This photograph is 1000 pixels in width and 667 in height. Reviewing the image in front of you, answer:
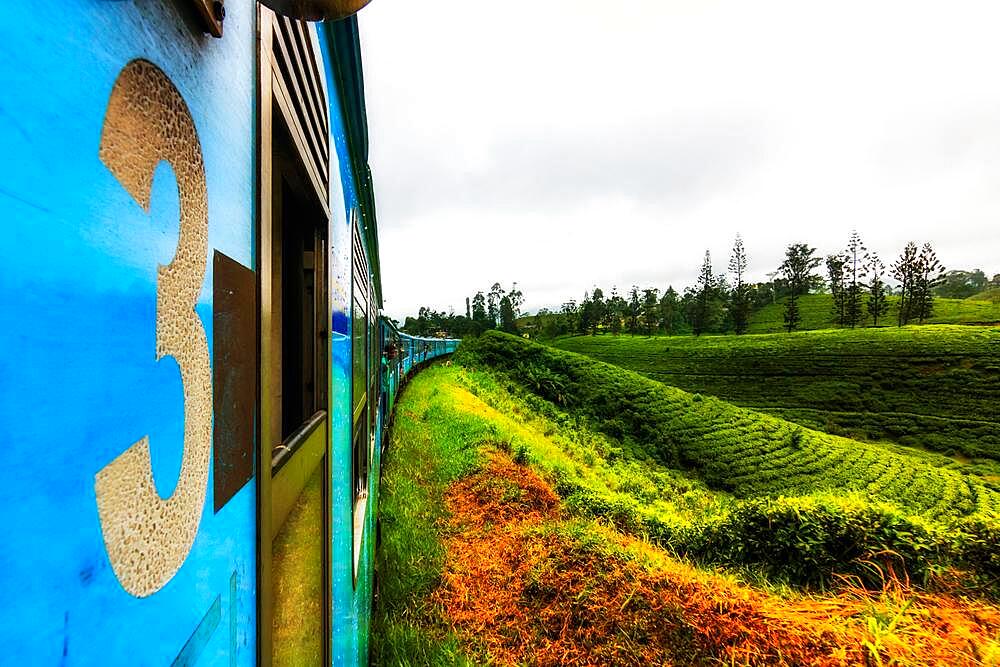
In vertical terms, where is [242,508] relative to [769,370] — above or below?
above

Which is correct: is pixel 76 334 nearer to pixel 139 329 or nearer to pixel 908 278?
pixel 139 329

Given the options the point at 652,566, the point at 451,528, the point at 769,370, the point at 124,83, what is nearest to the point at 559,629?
the point at 652,566

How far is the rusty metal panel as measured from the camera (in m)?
0.58

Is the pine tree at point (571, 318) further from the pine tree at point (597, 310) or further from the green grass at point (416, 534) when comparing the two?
the green grass at point (416, 534)

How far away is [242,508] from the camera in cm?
67

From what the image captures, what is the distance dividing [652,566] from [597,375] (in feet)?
48.0

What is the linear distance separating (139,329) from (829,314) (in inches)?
2633

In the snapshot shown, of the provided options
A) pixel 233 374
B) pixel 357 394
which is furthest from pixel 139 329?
pixel 357 394

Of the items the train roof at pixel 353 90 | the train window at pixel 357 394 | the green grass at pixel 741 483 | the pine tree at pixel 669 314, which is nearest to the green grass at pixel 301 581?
the train window at pixel 357 394

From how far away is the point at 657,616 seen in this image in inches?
167

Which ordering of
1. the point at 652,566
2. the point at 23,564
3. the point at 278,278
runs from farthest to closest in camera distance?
1. the point at 652,566
2. the point at 278,278
3. the point at 23,564

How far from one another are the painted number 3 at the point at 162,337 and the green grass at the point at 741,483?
6.66 metres

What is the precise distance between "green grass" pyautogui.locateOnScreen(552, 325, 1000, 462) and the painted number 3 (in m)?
30.9

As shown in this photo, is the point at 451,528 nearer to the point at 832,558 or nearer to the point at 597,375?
the point at 832,558
